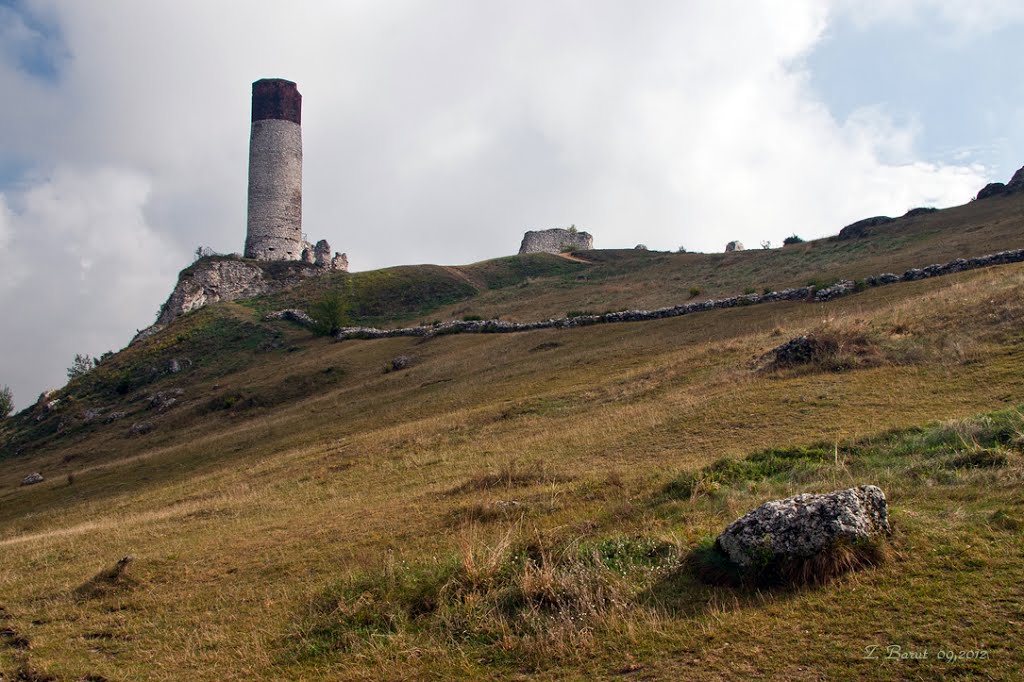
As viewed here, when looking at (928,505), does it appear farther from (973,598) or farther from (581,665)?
(581,665)

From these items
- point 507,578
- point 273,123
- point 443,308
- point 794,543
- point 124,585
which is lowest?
point 124,585

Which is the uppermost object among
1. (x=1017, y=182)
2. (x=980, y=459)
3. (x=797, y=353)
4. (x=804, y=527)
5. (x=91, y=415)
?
(x=1017, y=182)

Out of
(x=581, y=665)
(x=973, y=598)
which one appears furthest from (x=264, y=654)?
(x=973, y=598)

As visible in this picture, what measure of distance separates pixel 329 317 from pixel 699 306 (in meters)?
26.0

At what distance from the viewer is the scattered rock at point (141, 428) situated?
3669cm

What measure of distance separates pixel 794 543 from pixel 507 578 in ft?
10.0

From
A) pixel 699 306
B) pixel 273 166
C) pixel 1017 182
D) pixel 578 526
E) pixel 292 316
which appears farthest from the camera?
pixel 273 166

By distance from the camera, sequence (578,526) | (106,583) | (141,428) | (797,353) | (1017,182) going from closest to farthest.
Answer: (578,526) < (106,583) < (797,353) < (141,428) < (1017,182)

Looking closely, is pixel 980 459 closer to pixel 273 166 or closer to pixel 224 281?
→ pixel 273 166

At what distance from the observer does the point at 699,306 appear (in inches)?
1401

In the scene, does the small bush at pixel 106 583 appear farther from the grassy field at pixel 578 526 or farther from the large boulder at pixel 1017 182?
the large boulder at pixel 1017 182

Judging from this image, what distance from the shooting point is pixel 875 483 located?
9094 millimetres

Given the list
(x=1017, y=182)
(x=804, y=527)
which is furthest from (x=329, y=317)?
(x=1017, y=182)

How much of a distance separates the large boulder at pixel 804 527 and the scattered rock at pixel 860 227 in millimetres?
51932
